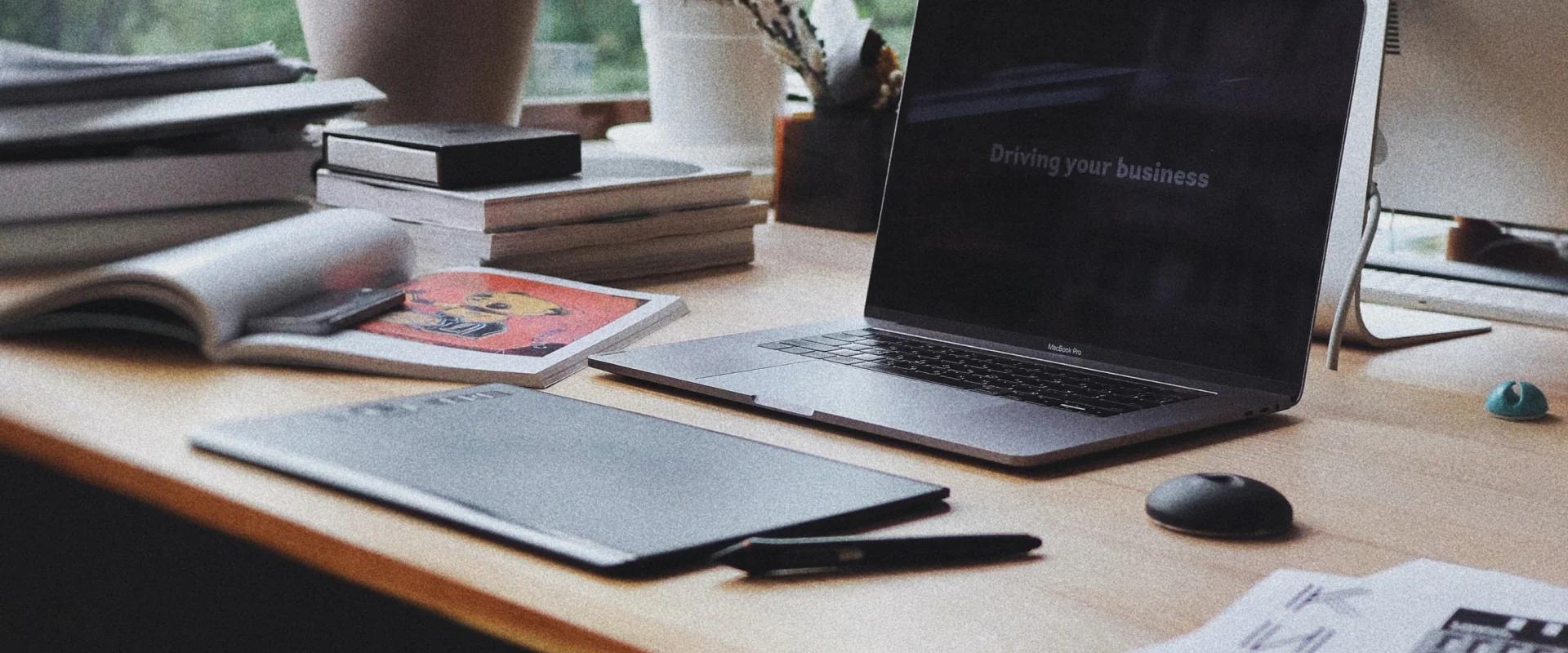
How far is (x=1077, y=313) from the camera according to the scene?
974 millimetres

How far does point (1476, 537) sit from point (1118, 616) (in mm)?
221

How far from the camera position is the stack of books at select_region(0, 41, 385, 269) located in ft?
3.28

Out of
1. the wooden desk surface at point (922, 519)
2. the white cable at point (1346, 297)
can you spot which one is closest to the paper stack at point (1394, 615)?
the wooden desk surface at point (922, 519)

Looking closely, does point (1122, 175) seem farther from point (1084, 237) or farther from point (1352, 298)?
point (1352, 298)

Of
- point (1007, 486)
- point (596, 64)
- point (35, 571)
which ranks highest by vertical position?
point (596, 64)

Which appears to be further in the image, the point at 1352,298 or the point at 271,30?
the point at 271,30

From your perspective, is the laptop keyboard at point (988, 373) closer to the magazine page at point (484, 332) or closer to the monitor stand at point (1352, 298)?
the magazine page at point (484, 332)

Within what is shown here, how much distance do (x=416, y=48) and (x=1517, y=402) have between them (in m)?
1.13

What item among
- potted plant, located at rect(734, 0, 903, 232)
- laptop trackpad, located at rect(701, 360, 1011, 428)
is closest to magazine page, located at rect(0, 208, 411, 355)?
laptop trackpad, located at rect(701, 360, 1011, 428)

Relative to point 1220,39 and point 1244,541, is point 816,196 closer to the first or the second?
point 1220,39

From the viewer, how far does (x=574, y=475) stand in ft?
2.23

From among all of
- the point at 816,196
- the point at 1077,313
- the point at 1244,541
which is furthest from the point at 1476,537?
the point at 816,196

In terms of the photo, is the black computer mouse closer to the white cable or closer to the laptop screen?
the laptop screen

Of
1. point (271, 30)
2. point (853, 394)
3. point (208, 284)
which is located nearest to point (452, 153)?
point (208, 284)
